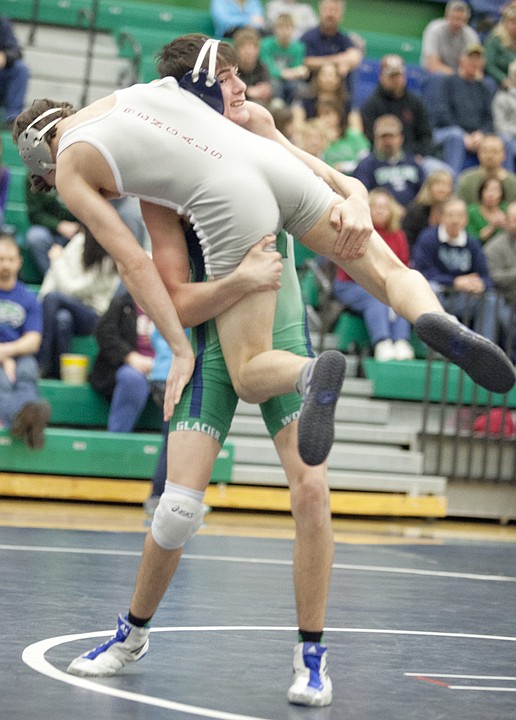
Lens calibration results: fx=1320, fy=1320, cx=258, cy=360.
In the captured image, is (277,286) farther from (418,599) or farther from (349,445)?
(349,445)

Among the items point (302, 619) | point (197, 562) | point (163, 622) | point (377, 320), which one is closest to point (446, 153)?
point (377, 320)

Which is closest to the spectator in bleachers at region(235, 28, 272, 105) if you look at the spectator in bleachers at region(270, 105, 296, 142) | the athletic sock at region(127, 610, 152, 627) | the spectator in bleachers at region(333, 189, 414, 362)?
the spectator in bleachers at region(270, 105, 296, 142)

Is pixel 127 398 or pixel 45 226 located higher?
pixel 45 226

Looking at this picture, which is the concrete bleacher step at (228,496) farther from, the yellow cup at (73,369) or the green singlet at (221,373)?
the green singlet at (221,373)

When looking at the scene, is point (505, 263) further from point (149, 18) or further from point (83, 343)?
point (149, 18)

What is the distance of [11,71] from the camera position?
10102 millimetres

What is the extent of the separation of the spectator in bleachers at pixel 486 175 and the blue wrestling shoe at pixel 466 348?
7.20 meters

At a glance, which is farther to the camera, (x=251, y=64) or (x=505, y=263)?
(x=251, y=64)

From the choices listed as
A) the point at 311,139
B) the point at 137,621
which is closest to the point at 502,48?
the point at 311,139

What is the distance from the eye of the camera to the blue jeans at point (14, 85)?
33.1ft

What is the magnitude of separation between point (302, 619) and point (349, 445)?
5391 millimetres

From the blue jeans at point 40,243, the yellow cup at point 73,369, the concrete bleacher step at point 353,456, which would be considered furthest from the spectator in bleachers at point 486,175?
the yellow cup at point 73,369

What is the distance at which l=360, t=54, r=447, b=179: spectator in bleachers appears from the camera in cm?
1074

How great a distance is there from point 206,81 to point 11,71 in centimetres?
724
